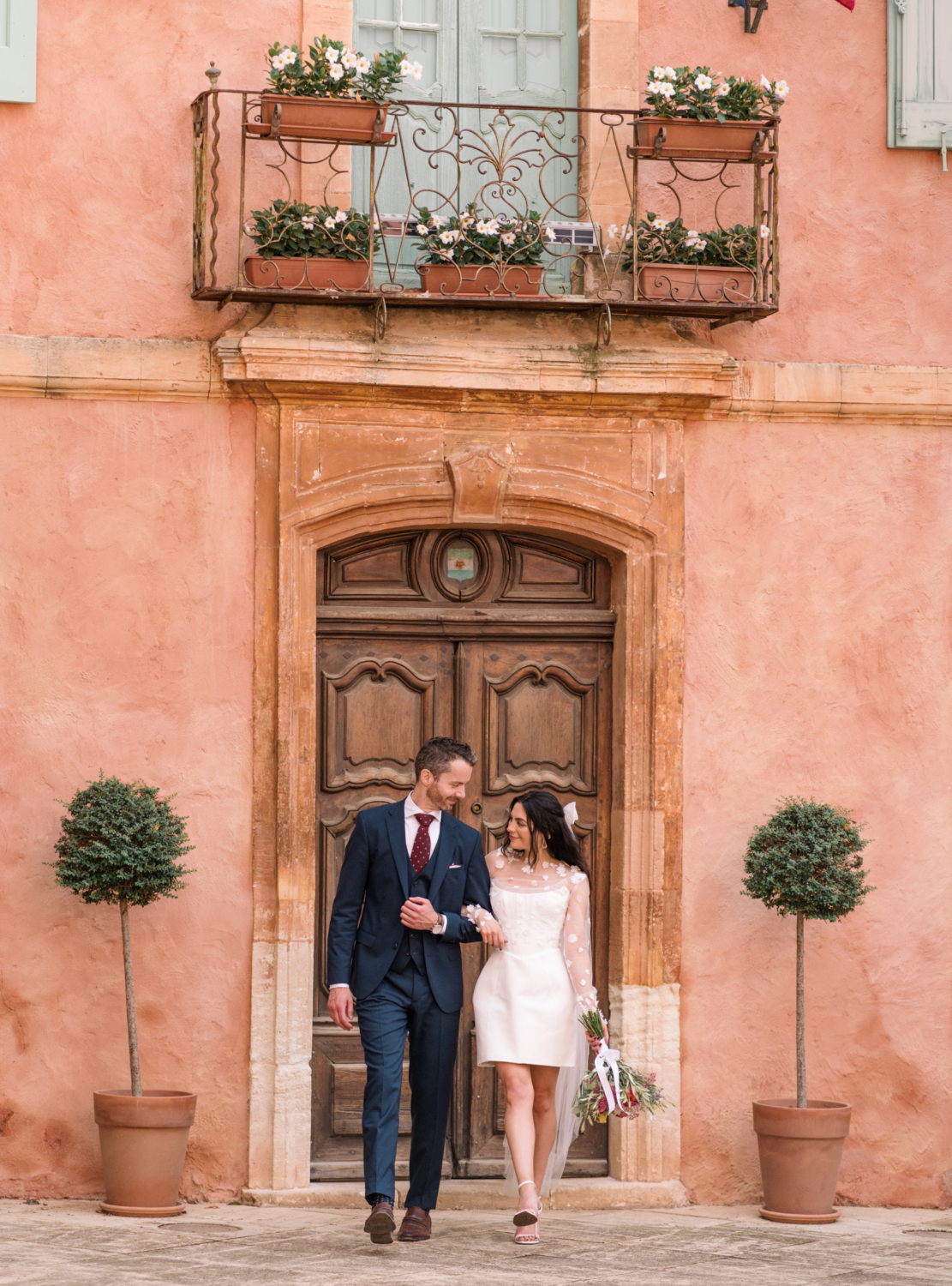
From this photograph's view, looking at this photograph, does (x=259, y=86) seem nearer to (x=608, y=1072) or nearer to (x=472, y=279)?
(x=472, y=279)

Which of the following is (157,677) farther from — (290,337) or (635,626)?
(635,626)

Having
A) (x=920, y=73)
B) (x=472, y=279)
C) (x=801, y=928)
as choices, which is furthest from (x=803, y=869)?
(x=920, y=73)

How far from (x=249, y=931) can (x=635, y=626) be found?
2134 mm

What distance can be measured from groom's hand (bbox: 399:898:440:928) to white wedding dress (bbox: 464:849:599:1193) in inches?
7.7

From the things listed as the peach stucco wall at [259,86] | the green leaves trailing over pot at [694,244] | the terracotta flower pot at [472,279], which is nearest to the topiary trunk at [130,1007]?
the peach stucco wall at [259,86]

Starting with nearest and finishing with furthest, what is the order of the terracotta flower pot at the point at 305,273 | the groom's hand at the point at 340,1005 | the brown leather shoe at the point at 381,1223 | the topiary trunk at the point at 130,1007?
the brown leather shoe at the point at 381,1223
the groom's hand at the point at 340,1005
the topiary trunk at the point at 130,1007
the terracotta flower pot at the point at 305,273

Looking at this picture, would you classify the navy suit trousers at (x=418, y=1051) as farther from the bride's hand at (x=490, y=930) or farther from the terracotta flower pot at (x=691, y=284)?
the terracotta flower pot at (x=691, y=284)

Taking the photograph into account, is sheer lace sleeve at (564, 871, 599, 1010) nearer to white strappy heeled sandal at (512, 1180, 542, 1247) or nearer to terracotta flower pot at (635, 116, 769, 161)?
white strappy heeled sandal at (512, 1180, 542, 1247)

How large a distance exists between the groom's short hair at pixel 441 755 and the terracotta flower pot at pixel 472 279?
208 centimetres

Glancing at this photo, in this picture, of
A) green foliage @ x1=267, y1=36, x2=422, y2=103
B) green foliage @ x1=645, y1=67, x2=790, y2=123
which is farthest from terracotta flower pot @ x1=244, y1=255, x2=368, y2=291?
green foliage @ x1=645, y1=67, x2=790, y2=123

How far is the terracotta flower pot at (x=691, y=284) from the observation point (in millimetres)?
7859

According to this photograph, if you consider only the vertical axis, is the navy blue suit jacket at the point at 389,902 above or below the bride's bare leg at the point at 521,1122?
above

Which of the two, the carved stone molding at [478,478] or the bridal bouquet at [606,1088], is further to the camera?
the carved stone molding at [478,478]

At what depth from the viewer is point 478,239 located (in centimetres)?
780
